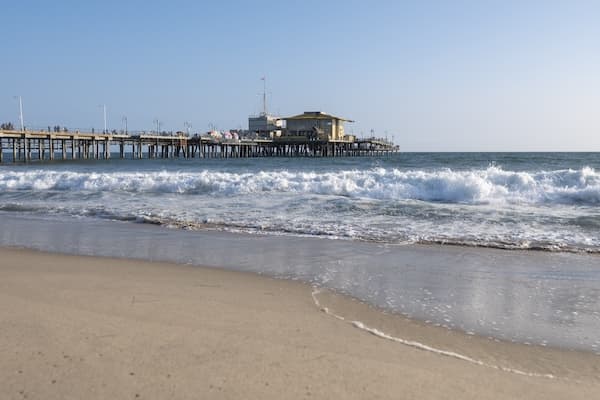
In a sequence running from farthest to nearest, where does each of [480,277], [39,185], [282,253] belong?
[39,185] → [282,253] → [480,277]

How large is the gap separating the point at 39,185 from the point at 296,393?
18.8 metres

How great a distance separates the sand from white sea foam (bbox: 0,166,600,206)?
10.4 metres

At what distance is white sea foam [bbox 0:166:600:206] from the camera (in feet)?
45.6

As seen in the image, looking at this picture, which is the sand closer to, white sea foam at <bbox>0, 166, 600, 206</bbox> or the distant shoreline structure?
white sea foam at <bbox>0, 166, 600, 206</bbox>

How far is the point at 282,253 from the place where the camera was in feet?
21.7

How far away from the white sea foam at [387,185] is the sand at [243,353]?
1040 cm

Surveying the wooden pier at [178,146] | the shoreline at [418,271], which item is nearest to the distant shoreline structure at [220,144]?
the wooden pier at [178,146]

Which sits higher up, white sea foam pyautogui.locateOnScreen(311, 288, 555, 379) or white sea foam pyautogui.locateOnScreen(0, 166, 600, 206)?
white sea foam pyautogui.locateOnScreen(0, 166, 600, 206)

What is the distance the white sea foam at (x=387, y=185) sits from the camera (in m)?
13.9

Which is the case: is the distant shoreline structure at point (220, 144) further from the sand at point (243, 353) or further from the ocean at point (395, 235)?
the sand at point (243, 353)

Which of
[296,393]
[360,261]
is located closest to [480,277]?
[360,261]

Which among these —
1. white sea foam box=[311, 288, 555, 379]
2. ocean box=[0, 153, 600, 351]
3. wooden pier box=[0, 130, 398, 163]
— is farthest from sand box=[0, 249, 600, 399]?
wooden pier box=[0, 130, 398, 163]

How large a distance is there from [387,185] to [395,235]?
8072 mm

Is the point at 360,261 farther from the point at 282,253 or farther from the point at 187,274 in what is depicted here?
the point at 187,274
